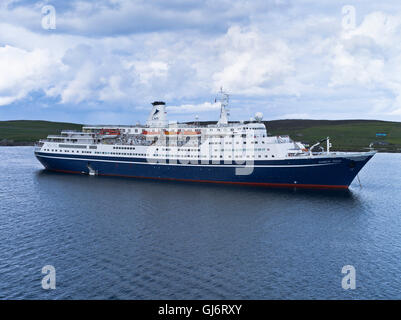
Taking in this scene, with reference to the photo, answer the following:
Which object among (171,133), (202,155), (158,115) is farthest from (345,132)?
(202,155)

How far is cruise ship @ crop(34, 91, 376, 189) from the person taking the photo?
1847 inches

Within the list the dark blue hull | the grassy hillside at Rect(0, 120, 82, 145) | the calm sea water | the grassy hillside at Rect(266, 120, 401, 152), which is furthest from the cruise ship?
the grassy hillside at Rect(0, 120, 82, 145)

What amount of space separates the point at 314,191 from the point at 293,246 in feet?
73.4

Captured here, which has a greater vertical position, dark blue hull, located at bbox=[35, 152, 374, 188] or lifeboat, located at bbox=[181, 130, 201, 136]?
lifeboat, located at bbox=[181, 130, 201, 136]

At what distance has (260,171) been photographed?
4859 cm

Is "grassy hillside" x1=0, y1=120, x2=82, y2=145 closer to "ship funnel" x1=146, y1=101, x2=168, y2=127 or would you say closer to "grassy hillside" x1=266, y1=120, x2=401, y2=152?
"ship funnel" x1=146, y1=101, x2=168, y2=127

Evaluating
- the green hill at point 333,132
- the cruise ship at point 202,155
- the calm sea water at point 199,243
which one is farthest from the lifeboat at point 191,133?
the green hill at point 333,132

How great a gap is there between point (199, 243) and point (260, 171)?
82.5 feet

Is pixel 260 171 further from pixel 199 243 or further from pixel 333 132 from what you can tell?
pixel 333 132

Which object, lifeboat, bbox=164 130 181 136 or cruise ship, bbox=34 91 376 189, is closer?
cruise ship, bbox=34 91 376 189

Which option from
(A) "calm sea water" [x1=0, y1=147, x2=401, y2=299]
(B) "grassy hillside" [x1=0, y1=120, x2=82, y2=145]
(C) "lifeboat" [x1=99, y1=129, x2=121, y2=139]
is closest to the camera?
(A) "calm sea water" [x1=0, y1=147, x2=401, y2=299]

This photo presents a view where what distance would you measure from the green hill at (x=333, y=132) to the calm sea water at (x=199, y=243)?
88120 mm

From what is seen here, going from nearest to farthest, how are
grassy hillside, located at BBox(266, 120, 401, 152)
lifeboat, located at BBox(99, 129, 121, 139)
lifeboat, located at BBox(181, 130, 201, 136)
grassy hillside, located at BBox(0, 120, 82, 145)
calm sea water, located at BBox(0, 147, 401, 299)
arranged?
1. calm sea water, located at BBox(0, 147, 401, 299)
2. lifeboat, located at BBox(181, 130, 201, 136)
3. lifeboat, located at BBox(99, 129, 121, 139)
4. grassy hillside, located at BBox(266, 120, 401, 152)
5. grassy hillside, located at BBox(0, 120, 82, 145)
